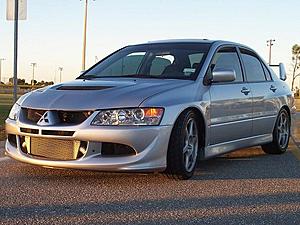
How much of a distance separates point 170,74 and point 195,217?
7.83 ft

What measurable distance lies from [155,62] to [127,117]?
1582mm

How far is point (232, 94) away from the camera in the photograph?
248 inches

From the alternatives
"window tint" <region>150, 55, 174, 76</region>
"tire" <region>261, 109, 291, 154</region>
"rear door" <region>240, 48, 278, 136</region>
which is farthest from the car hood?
"tire" <region>261, 109, 291, 154</region>

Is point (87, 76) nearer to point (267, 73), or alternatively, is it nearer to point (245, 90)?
point (245, 90)

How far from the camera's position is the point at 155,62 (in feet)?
20.8

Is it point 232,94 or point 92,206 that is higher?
point 232,94

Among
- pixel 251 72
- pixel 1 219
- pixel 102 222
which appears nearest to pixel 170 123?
pixel 102 222

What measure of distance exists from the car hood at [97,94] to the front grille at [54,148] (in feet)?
1.03

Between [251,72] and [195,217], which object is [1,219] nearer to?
[195,217]

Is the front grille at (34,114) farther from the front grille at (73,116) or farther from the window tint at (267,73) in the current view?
the window tint at (267,73)

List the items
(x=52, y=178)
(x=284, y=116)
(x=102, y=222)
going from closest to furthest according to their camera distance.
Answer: (x=102, y=222)
(x=52, y=178)
(x=284, y=116)

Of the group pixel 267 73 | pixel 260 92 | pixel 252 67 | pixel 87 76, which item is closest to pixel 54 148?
pixel 87 76

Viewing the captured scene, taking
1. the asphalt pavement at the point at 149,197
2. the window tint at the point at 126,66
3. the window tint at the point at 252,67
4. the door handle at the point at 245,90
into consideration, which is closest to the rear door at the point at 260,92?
the window tint at the point at 252,67

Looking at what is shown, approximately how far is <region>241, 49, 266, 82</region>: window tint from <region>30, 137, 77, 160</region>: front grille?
293cm
